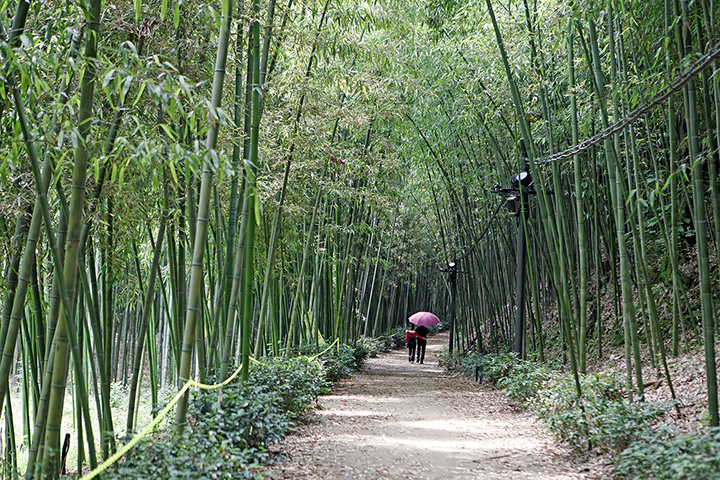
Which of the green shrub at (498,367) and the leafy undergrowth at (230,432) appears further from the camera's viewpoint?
the green shrub at (498,367)

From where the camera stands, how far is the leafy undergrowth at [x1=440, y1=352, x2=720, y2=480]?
2.12m

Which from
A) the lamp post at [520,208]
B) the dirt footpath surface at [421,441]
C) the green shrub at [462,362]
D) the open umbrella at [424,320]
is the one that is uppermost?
the lamp post at [520,208]

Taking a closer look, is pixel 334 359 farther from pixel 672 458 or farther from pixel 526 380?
pixel 672 458

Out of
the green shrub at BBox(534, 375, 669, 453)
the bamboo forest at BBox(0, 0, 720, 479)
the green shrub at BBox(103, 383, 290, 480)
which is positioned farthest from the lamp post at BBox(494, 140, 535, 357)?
the green shrub at BBox(103, 383, 290, 480)

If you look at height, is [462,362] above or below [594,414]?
below

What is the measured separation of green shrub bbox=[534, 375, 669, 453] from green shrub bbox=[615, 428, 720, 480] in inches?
4.4

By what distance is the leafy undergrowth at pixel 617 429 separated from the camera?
2.12m

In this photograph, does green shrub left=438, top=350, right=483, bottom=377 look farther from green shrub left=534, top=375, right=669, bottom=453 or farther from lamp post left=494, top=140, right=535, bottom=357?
green shrub left=534, top=375, right=669, bottom=453

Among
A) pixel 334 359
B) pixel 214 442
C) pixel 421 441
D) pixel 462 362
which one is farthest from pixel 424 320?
pixel 214 442

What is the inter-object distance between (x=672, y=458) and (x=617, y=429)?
2.44 feet

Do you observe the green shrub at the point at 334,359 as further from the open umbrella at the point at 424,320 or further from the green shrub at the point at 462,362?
the open umbrella at the point at 424,320

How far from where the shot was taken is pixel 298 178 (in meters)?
5.98

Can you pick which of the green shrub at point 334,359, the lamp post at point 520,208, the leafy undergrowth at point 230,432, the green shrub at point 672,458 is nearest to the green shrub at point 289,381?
the leafy undergrowth at point 230,432

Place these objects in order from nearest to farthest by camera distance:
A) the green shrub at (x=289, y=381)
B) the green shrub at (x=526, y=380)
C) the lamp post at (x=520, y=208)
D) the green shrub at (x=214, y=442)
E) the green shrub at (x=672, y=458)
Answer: the green shrub at (x=672, y=458)
the green shrub at (x=214, y=442)
the green shrub at (x=289, y=381)
the green shrub at (x=526, y=380)
the lamp post at (x=520, y=208)
